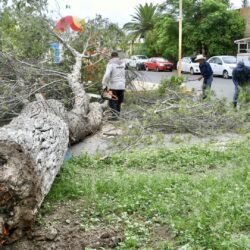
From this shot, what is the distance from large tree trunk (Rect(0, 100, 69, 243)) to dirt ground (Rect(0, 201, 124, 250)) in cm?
17

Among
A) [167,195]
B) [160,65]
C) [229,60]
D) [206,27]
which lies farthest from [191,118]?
[160,65]

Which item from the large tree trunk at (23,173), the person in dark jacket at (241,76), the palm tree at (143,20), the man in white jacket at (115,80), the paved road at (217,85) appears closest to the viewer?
the large tree trunk at (23,173)

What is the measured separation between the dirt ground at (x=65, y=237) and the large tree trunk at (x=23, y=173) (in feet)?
0.54

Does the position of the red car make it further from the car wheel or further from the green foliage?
the car wheel

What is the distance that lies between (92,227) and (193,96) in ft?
23.9

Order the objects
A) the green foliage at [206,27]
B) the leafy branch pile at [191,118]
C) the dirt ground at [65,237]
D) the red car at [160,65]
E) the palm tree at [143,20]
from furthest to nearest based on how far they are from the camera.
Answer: the palm tree at [143,20] → the red car at [160,65] → the green foliage at [206,27] → the leafy branch pile at [191,118] → the dirt ground at [65,237]

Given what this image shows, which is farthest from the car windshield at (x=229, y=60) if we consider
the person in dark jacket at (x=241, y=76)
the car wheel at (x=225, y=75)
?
the person in dark jacket at (x=241, y=76)

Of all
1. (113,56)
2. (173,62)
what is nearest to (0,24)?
(113,56)

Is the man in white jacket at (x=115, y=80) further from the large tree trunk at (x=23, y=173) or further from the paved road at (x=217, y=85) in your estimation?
the large tree trunk at (x=23, y=173)

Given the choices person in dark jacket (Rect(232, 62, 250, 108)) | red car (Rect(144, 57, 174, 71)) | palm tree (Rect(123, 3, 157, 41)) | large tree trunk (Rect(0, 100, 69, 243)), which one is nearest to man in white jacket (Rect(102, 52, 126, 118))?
person in dark jacket (Rect(232, 62, 250, 108))

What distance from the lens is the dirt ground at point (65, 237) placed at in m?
3.82

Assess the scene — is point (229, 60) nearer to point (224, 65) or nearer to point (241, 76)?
point (224, 65)

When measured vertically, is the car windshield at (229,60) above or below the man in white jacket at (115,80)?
above

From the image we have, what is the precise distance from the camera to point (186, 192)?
15.9ft
